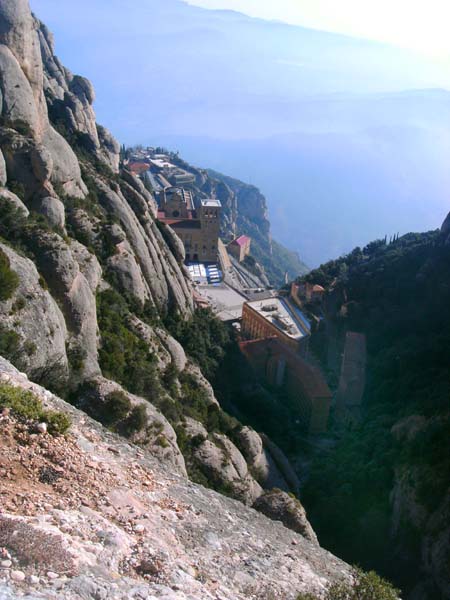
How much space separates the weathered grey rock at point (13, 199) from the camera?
2239 centimetres

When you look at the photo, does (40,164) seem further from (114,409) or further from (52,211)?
(114,409)

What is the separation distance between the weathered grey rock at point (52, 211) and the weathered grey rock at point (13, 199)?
80.3 inches

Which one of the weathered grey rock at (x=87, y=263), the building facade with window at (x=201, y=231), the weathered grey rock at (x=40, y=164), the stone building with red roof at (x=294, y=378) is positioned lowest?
the stone building with red roof at (x=294, y=378)

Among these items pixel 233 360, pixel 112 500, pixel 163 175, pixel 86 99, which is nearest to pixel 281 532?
pixel 112 500

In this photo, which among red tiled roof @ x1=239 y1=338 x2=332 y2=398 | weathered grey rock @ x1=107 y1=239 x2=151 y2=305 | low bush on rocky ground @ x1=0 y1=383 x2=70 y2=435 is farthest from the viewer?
red tiled roof @ x1=239 y1=338 x2=332 y2=398

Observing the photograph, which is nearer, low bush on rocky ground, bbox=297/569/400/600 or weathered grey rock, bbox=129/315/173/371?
low bush on rocky ground, bbox=297/569/400/600

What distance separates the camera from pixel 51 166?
26.2 metres

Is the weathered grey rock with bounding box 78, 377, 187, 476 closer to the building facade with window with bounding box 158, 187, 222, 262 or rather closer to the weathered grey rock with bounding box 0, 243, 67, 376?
the weathered grey rock with bounding box 0, 243, 67, 376

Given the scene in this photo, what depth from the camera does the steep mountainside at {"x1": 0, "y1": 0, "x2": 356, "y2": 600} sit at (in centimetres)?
897

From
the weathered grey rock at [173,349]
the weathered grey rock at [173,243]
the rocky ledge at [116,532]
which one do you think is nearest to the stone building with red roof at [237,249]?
the weathered grey rock at [173,243]

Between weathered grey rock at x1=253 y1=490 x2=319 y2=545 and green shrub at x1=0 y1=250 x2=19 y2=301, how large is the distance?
1097 centimetres

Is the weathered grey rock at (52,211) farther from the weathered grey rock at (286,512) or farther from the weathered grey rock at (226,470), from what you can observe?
the weathered grey rock at (286,512)

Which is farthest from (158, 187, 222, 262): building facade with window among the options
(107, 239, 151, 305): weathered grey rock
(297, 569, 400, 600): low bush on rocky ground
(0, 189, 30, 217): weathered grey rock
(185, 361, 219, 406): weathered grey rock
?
(297, 569, 400, 600): low bush on rocky ground

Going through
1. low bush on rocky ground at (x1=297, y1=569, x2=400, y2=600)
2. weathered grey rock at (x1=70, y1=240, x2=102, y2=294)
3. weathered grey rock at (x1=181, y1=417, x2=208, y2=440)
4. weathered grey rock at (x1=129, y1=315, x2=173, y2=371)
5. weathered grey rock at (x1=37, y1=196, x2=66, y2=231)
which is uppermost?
weathered grey rock at (x1=37, y1=196, x2=66, y2=231)
